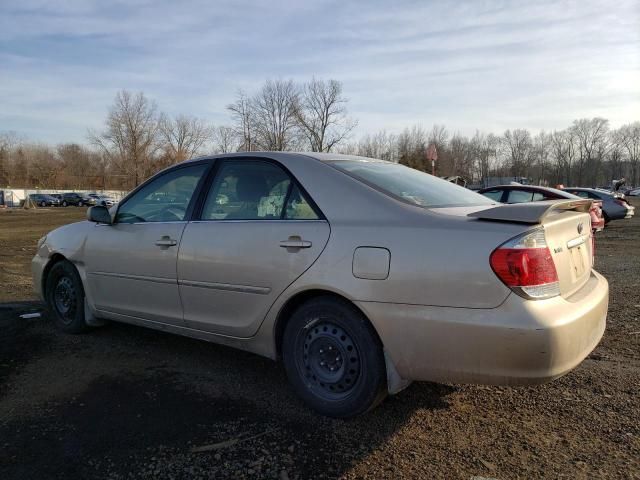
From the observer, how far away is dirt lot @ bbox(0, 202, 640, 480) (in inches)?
96.8

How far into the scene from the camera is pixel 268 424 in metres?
2.91

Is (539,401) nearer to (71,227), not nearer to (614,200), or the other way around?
(71,227)

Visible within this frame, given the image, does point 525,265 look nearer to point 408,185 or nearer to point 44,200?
point 408,185

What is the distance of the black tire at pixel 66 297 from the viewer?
4.59 meters

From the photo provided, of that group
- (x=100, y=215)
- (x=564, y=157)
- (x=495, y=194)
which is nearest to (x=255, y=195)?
(x=100, y=215)

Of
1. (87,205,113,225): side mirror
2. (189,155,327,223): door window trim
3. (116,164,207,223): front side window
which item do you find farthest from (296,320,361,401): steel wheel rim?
(87,205,113,225): side mirror

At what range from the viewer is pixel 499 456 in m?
2.54

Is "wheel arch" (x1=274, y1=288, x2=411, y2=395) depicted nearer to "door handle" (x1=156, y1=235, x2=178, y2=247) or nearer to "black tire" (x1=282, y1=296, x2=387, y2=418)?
"black tire" (x1=282, y1=296, x2=387, y2=418)

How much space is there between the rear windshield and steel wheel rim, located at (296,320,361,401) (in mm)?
887

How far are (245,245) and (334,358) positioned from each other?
3.02 ft

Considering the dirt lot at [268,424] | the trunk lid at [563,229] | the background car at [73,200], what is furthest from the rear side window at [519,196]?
the background car at [73,200]

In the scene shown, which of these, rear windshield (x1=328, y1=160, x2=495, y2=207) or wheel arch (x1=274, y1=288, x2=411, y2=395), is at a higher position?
rear windshield (x1=328, y1=160, x2=495, y2=207)

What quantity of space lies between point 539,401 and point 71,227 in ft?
13.9

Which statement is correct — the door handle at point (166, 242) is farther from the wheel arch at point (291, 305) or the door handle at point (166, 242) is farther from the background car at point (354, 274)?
the wheel arch at point (291, 305)
